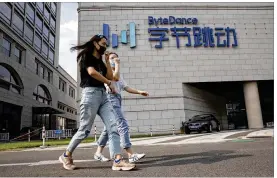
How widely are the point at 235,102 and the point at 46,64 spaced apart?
2992 cm

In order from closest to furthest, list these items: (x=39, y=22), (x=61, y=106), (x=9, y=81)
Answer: (x=9, y=81), (x=39, y=22), (x=61, y=106)

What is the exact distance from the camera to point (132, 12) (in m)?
22.4

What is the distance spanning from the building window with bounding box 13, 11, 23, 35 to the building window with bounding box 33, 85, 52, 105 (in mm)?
8917

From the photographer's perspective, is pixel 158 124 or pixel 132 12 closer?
pixel 158 124

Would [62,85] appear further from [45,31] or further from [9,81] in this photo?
[9,81]

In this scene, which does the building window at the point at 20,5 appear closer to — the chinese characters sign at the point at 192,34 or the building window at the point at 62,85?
the building window at the point at 62,85

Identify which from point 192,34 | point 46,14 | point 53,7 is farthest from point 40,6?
point 192,34

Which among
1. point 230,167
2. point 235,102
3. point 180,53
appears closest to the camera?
point 230,167

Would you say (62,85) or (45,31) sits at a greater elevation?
(45,31)

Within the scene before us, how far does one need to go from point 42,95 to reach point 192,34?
2601 centimetres

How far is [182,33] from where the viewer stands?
22234mm

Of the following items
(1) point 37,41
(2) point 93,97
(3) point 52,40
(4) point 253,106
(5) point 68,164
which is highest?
(3) point 52,40

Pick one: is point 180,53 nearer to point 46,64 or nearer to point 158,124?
point 158,124

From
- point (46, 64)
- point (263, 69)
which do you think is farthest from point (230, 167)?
point (46, 64)
